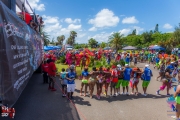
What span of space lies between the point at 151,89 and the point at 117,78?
2875 millimetres

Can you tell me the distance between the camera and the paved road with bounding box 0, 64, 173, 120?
555 cm

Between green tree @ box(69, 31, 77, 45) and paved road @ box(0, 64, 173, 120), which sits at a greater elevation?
green tree @ box(69, 31, 77, 45)

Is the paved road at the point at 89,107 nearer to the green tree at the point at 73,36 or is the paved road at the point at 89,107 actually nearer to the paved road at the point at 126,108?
the paved road at the point at 126,108

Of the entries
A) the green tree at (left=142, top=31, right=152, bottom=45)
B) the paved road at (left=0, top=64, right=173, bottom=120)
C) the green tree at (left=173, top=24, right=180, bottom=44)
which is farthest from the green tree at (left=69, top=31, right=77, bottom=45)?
the paved road at (left=0, top=64, right=173, bottom=120)

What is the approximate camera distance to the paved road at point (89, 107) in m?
5.55

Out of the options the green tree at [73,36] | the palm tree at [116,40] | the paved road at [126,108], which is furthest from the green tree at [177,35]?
the green tree at [73,36]

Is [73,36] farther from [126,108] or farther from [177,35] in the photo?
[126,108]

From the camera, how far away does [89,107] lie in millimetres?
6406

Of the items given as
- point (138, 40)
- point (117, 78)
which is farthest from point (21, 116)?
point (138, 40)

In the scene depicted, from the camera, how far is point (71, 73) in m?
7.32

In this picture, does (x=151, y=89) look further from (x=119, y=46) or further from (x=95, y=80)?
(x=119, y=46)

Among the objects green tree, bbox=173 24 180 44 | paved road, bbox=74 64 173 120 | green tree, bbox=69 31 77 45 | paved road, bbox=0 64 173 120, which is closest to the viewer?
paved road, bbox=0 64 173 120

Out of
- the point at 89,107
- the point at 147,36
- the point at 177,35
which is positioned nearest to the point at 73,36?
the point at 147,36

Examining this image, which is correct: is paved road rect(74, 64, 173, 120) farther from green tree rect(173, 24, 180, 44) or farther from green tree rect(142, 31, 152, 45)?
green tree rect(142, 31, 152, 45)
